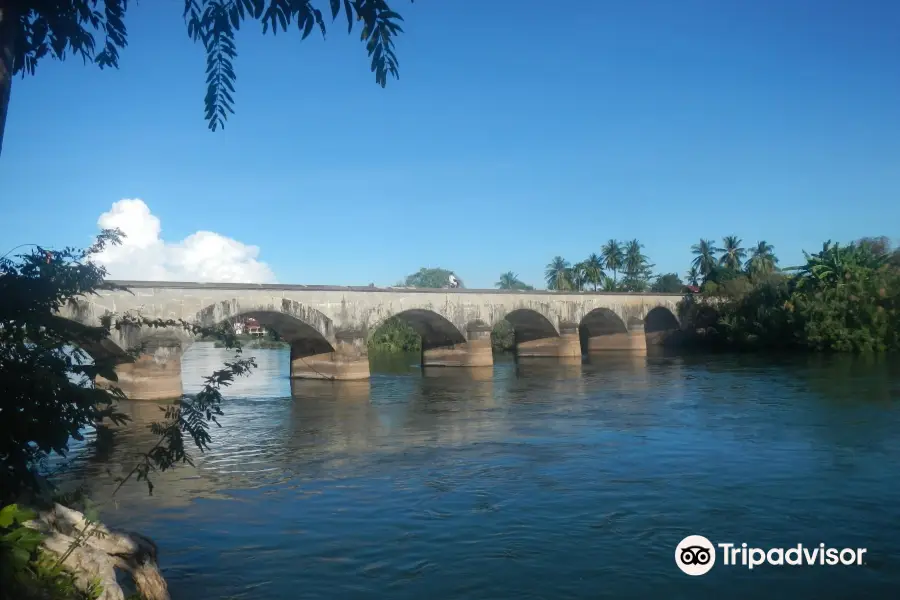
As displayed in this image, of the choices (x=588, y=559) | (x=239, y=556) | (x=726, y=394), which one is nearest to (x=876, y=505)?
(x=588, y=559)

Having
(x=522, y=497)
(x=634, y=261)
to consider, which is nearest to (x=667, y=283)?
(x=634, y=261)

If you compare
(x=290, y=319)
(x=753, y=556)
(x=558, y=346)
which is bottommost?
(x=753, y=556)

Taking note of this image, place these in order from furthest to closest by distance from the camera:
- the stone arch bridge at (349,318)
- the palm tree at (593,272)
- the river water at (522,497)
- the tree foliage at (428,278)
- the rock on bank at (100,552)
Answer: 1. the tree foliage at (428,278)
2. the palm tree at (593,272)
3. the stone arch bridge at (349,318)
4. the river water at (522,497)
5. the rock on bank at (100,552)

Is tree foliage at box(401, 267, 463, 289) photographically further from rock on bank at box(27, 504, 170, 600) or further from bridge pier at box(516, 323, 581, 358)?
rock on bank at box(27, 504, 170, 600)

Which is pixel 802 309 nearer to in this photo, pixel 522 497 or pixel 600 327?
pixel 600 327

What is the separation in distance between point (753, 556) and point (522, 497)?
3.68 m

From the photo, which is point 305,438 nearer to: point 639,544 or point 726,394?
point 639,544

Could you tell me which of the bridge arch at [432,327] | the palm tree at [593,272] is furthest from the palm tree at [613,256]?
the bridge arch at [432,327]

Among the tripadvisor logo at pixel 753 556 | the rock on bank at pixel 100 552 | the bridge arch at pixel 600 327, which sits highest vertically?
the bridge arch at pixel 600 327

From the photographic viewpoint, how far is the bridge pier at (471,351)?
1519 inches

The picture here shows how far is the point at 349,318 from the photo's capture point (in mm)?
31469

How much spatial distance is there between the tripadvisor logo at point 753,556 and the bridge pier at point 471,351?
2979cm

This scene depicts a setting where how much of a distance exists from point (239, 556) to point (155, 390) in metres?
17.4

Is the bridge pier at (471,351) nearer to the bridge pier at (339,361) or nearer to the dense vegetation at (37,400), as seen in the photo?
the bridge pier at (339,361)
